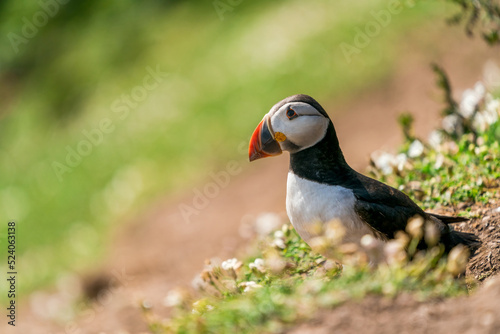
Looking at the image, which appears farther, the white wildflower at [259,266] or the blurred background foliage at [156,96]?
the blurred background foliage at [156,96]

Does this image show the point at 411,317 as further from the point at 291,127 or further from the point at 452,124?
the point at 452,124

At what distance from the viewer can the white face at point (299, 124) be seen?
4.04 meters

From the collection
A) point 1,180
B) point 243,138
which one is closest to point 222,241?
point 243,138

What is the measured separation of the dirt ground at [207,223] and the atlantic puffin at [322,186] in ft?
7.69

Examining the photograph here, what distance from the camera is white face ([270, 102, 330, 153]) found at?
4.04 m

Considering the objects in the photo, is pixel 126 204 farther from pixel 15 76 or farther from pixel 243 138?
pixel 15 76

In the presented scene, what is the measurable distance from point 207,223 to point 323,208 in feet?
20.7

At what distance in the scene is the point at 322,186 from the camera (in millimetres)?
4004

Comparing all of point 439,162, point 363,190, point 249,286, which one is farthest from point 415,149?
point 249,286

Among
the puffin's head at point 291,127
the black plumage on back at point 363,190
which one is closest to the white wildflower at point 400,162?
the black plumage on back at point 363,190

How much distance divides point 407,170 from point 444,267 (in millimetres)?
2816

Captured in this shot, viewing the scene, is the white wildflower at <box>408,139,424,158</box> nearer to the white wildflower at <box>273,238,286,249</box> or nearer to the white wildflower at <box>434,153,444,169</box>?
the white wildflower at <box>434,153,444,169</box>

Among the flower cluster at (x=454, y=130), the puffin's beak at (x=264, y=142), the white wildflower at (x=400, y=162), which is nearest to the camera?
the puffin's beak at (x=264, y=142)

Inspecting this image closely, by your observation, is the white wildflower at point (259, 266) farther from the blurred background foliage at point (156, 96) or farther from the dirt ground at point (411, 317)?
the blurred background foliage at point (156, 96)
